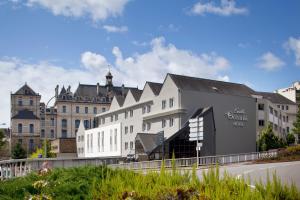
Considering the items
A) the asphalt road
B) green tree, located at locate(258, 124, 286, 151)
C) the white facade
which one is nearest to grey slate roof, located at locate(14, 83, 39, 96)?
the white facade

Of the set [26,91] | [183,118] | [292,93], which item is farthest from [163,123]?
[26,91]

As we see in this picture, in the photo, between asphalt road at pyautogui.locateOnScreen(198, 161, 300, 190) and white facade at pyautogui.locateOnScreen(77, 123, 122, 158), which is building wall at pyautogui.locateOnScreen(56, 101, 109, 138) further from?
asphalt road at pyautogui.locateOnScreen(198, 161, 300, 190)

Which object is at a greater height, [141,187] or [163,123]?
[163,123]

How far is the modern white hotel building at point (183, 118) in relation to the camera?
180 ft

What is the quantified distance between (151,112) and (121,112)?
1111 cm

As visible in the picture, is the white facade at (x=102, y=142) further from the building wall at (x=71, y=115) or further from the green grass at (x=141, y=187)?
the green grass at (x=141, y=187)

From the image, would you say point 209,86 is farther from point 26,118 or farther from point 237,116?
point 26,118

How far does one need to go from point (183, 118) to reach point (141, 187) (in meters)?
46.9

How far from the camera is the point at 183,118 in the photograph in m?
55.1

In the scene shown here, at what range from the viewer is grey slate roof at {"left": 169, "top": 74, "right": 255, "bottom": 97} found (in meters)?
58.2

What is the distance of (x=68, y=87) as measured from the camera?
439 feet

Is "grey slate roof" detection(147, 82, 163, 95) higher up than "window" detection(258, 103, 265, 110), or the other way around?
"grey slate roof" detection(147, 82, 163, 95)

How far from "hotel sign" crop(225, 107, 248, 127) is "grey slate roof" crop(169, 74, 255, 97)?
3.10 m

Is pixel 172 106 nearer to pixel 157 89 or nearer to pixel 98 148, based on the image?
pixel 157 89
